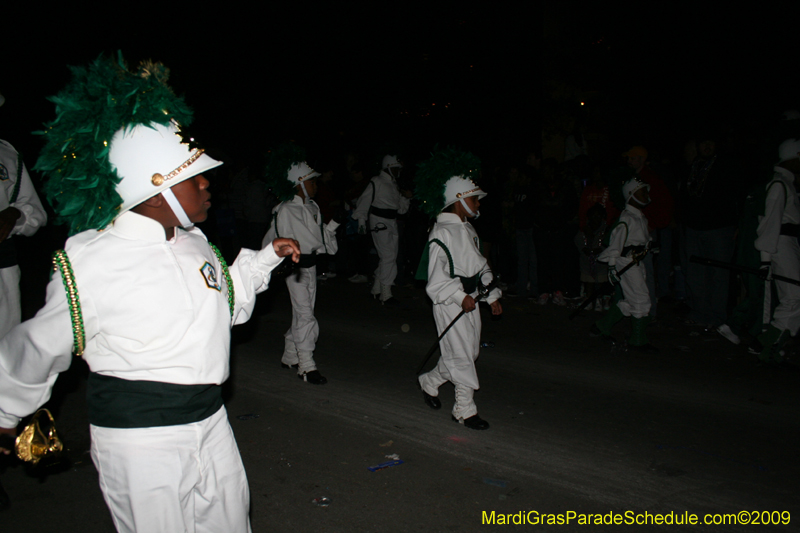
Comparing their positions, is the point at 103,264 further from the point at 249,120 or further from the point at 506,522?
the point at 249,120

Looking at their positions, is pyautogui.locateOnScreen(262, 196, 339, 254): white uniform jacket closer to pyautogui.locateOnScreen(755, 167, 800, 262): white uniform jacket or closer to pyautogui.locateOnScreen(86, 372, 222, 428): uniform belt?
pyautogui.locateOnScreen(86, 372, 222, 428): uniform belt

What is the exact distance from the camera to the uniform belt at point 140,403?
219cm

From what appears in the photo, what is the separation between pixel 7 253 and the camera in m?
3.79

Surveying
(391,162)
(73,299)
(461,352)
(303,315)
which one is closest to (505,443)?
(461,352)

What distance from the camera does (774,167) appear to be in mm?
6270

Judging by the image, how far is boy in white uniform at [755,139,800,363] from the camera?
6.07 m

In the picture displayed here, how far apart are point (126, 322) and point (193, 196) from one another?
0.56 meters

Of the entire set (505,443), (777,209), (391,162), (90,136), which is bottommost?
(505,443)

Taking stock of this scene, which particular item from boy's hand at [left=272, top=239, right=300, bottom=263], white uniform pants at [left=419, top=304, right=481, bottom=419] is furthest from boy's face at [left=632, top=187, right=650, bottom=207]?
boy's hand at [left=272, top=239, right=300, bottom=263]

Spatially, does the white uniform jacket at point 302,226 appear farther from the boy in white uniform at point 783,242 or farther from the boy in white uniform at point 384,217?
the boy in white uniform at point 783,242

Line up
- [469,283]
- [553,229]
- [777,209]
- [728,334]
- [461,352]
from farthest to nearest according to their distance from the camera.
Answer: [553,229]
[728,334]
[777,209]
[469,283]
[461,352]

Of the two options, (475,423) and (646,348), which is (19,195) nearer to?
(475,423)

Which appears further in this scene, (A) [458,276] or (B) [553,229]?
(B) [553,229]

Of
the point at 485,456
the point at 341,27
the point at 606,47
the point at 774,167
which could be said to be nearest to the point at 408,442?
the point at 485,456
